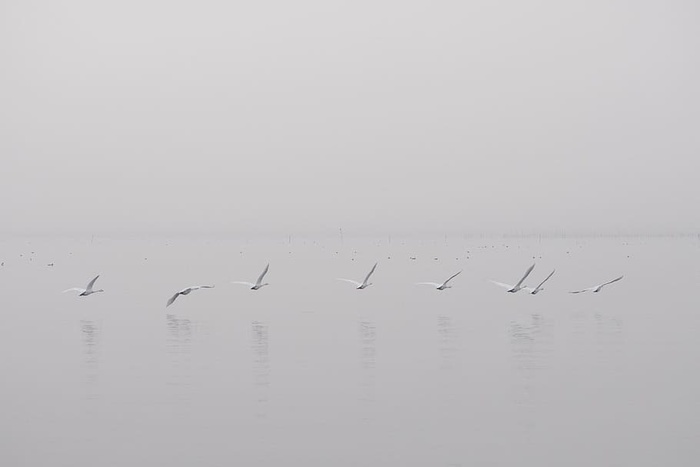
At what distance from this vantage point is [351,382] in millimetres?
28625

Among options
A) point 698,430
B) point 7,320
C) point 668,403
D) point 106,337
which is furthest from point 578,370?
point 7,320

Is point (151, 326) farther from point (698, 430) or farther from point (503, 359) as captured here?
point (698, 430)

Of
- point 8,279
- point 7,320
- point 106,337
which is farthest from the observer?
point 8,279

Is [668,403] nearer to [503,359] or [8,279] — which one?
[503,359]

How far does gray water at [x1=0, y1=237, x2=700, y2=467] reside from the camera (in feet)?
69.2

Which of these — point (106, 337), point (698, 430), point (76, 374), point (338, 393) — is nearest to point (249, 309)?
point (106, 337)

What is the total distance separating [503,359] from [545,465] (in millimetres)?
13061

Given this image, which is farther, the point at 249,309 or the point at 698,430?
the point at 249,309

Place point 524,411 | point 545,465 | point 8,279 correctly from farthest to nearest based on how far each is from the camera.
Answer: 1. point 8,279
2. point 524,411
3. point 545,465

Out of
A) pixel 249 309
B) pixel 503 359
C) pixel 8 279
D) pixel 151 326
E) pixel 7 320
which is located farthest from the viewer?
pixel 8 279

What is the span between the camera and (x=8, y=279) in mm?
77500

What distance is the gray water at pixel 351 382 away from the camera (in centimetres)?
2108

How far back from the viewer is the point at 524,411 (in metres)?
24.4

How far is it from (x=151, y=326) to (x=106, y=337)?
3.55 metres
